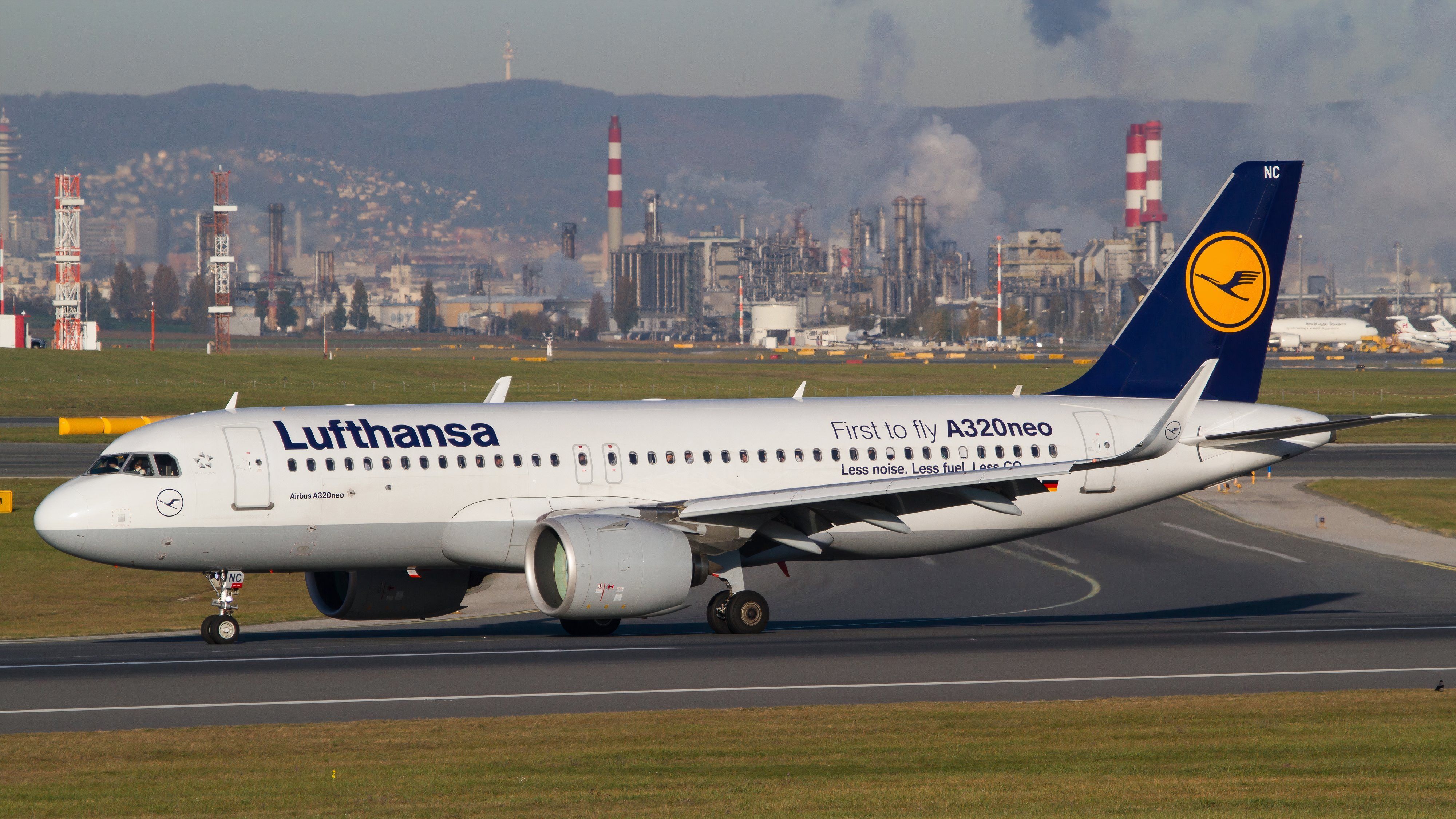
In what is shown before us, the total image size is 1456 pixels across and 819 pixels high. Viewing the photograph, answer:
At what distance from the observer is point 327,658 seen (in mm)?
27016

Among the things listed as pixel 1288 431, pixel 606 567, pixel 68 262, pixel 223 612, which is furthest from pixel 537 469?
pixel 68 262

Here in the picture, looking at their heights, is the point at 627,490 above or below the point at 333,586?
above

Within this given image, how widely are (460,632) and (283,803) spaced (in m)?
16.2

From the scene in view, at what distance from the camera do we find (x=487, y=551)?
99.6 ft

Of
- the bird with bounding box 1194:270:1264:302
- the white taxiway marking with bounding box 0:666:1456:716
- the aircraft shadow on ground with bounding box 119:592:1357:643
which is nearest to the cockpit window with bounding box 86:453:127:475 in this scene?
the aircraft shadow on ground with bounding box 119:592:1357:643

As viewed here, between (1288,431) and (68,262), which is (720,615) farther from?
(68,262)

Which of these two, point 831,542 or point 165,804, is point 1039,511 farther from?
point 165,804

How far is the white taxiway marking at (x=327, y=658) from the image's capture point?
26.2 meters

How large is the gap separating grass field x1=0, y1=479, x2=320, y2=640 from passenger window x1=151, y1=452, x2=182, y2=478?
7211 millimetres

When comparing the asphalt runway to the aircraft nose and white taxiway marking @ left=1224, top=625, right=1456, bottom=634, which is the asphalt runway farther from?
the aircraft nose

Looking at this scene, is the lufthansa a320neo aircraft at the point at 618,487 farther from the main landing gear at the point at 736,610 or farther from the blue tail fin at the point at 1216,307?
the blue tail fin at the point at 1216,307

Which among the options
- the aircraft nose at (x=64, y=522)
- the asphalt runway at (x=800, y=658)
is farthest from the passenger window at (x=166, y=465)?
the asphalt runway at (x=800, y=658)

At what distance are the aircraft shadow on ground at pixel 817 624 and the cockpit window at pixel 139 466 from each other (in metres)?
3.69

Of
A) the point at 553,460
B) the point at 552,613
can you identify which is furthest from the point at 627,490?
the point at 552,613
